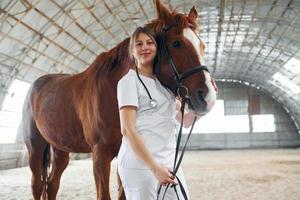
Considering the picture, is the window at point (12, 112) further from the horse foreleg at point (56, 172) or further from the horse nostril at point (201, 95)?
the horse nostril at point (201, 95)

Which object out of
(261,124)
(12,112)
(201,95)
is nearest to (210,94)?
(201,95)

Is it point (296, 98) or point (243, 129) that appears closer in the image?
point (296, 98)

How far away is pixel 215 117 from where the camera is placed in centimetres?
3397

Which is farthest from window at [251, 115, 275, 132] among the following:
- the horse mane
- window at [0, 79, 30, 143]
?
the horse mane

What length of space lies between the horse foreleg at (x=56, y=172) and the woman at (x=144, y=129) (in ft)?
8.37

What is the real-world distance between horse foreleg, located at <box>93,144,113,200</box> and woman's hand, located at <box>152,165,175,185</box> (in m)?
1.00

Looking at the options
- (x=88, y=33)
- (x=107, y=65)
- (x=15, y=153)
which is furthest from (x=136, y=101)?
(x=15, y=153)

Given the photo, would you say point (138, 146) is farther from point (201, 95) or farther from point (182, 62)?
point (182, 62)

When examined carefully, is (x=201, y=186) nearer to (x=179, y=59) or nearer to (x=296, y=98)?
(x=179, y=59)

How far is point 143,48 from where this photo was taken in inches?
68.9

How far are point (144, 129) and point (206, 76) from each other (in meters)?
0.52

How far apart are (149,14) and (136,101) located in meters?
16.3

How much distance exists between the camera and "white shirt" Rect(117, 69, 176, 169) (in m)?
1.66

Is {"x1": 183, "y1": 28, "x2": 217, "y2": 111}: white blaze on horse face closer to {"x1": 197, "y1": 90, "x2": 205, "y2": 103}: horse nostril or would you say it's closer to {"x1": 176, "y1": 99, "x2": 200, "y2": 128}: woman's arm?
{"x1": 197, "y1": 90, "x2": 205, "y2": 103}: horse nostril
